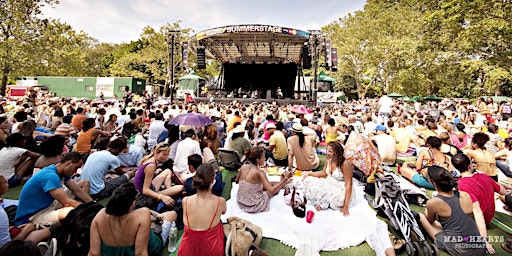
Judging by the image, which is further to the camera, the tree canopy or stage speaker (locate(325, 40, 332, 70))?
stage speaker (locate(325, 40, 332, 70))

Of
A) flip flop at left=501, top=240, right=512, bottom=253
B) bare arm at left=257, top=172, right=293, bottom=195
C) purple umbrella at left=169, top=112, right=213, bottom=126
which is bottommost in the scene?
flip flop at left=501, top=240, right=512, bottom=253

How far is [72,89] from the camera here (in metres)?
24.0

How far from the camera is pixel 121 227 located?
1.98 meters

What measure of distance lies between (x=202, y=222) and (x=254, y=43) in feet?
51.6

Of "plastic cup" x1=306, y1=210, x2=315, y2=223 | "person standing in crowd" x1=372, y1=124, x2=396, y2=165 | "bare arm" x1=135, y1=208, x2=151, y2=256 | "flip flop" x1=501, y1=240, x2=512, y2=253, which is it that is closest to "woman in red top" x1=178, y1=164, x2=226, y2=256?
"bare arm" x1=135, y1=208, x2=151, y2=256

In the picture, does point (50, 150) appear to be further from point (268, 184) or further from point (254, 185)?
point (268, 184)

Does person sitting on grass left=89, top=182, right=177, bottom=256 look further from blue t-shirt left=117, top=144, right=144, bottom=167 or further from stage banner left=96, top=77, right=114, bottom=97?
stage banner left=96, top=77, right=114, bottom=97

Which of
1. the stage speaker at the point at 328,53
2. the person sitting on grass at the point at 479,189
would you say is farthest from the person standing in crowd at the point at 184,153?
the stage speaker at the point at 328,53

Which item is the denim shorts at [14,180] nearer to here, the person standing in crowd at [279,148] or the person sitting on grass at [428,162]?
the person standing in crowd at [279,148]

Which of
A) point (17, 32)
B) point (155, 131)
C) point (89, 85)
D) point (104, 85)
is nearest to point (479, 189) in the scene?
point (155, 131)

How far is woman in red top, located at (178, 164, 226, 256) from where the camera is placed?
2.10 m

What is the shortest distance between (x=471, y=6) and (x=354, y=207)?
11.7 metres

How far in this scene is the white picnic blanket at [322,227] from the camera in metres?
2.73

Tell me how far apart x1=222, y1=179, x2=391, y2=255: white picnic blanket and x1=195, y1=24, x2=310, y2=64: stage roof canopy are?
1193cm
